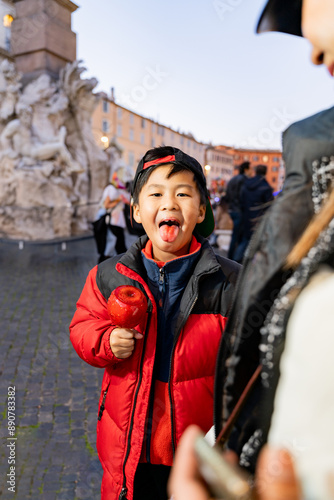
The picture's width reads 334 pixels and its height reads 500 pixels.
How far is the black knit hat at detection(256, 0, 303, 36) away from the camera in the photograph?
0.71 m

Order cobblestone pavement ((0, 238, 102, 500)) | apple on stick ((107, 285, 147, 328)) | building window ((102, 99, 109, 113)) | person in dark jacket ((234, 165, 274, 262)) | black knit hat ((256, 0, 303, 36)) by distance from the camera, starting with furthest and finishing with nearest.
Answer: building window ((102, 99, 109, 113))
person in dark jacket ((234, 165, 274, 262))
cobblestone pavement ((0, 238, 102, 500))
apple on stick ((107, 285, 147, 328))
black knit hat ((256, 0, 303, 36))

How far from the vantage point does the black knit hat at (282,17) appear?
711 mm

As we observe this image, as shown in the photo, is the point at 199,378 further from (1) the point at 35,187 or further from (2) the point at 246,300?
(1) the point at 35,187

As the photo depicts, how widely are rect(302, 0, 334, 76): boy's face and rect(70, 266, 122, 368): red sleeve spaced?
49.4 inches

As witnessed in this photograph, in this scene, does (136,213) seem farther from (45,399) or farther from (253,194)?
(253,194)

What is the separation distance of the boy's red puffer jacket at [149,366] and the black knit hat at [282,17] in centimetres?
96

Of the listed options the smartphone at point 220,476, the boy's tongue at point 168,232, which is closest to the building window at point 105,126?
the boy's tongue at point 168,232

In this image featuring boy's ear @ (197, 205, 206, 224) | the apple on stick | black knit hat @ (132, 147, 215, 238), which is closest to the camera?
the apple on stick

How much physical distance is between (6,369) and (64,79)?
11.6 metres

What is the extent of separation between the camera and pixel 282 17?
28.7 inches

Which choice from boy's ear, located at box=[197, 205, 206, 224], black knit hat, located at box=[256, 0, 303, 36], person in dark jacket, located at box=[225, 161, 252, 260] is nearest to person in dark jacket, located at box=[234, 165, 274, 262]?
person in dark jacket, located at box=[225, 161, 252, 260]

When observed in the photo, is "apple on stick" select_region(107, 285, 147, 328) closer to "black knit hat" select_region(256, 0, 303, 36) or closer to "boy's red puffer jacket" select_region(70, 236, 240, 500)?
"boy's red puffer jacket" select_region(70, 236, 240, 500)

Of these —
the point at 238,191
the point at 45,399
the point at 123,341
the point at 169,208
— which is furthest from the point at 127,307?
the point at 238,191

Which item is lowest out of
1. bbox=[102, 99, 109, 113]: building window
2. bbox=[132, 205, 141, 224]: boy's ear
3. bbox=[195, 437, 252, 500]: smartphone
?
bbox=[195, 437, 252, 500]: smartphone
